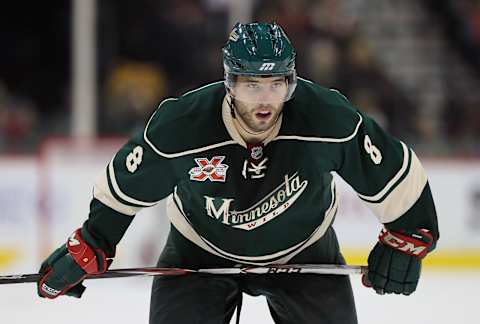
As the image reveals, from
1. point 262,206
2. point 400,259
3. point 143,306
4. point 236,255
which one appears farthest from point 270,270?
point 143,306

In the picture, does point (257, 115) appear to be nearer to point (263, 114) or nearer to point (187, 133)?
point (263, 114)

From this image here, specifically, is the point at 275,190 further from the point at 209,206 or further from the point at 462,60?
the point at 462,60

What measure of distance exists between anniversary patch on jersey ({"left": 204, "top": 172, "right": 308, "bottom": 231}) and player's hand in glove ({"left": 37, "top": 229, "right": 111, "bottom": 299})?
34 cm

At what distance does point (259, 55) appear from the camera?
7.31ft

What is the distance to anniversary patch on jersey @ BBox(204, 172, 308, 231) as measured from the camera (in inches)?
93.1

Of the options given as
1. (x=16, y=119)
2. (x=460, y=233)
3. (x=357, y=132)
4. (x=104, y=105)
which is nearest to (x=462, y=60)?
(x=460, y=233)

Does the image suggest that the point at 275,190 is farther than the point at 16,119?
No

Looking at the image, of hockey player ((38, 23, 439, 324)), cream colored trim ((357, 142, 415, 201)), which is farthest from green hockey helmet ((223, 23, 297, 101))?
cream colored trim ((357, 142, 415, 201))

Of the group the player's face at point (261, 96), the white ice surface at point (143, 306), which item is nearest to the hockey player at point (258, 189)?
the player's face at point (261, 96)

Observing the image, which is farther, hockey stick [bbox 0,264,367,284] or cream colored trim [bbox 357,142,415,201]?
hockey stick [bbox 0,264,367,284]

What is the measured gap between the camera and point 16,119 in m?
5.52

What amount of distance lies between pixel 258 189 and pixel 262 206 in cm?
5

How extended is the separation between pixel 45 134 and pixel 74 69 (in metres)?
0.41

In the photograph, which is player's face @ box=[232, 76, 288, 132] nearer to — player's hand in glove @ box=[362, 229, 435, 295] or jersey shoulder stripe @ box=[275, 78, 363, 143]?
jersey shoulder stripe @ box=[275, 78, 363, 143]
